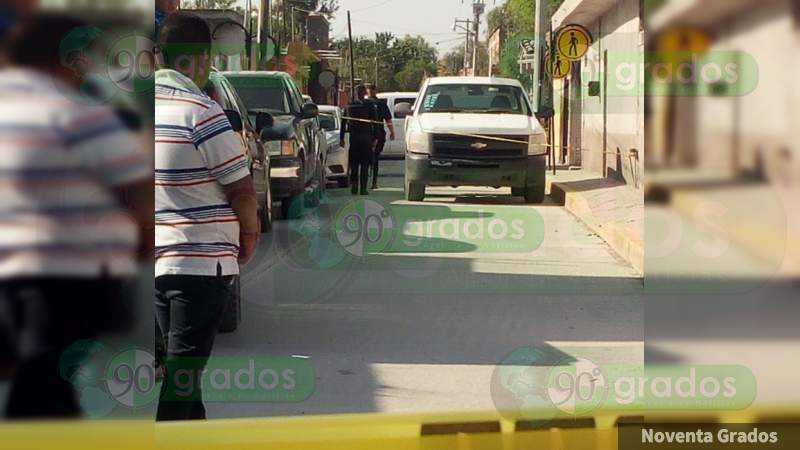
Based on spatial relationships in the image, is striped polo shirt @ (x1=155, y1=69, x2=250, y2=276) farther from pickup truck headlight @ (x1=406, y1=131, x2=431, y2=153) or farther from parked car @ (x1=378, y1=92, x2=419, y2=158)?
pickup truck headlight @ (x1=406, y1=131, x2=431, y2=153)

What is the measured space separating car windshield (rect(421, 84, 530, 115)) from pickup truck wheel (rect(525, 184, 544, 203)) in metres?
0.74

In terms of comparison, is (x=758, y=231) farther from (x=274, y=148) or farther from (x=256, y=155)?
(x=274, y=148)

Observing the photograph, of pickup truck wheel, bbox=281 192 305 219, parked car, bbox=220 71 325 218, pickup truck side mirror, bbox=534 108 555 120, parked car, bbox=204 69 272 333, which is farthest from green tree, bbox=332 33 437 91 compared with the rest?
pickup truck wheel, bbox=281 192 305 219

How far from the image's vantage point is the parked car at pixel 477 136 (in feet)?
18.1

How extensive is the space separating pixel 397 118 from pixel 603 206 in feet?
4.68

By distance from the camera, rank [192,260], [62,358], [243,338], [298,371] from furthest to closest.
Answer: [243,338] < [298,371] < [192,260] < [62,358]

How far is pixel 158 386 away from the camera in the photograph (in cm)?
380

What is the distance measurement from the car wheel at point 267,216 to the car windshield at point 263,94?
904mm

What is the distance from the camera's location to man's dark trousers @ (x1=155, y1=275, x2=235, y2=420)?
147 inches

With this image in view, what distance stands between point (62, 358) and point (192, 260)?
812 mm

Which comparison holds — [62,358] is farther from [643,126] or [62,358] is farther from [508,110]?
[508,110]

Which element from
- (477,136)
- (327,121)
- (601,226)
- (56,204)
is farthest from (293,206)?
(56,204)

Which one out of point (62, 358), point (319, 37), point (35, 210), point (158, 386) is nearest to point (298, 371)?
point (158, 386)

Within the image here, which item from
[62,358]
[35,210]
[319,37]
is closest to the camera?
[35,210]
